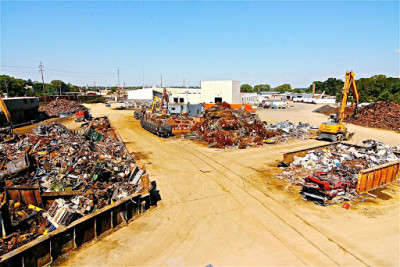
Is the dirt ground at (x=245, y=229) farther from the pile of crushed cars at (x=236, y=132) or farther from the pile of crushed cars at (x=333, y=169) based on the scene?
the pile of crushed cars at (x=236, y=132)

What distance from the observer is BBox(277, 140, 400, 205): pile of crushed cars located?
10133 mm

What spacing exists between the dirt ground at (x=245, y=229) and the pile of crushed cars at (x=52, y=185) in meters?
1.60

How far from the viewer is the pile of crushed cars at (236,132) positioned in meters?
20.2

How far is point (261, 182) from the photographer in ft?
40.3

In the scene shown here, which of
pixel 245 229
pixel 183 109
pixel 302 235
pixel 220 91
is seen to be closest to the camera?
pixel 302 235

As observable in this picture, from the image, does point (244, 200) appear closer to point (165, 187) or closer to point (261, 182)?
point (261, 182)

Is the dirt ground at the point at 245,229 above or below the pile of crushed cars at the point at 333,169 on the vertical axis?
below

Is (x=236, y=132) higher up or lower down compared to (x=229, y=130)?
lower down

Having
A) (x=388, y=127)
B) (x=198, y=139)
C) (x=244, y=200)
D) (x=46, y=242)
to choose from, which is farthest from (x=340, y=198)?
(x=388, y=127)

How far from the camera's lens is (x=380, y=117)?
30203mm

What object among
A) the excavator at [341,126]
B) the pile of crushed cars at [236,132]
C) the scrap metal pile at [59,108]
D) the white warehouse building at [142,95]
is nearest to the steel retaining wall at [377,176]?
the excavator at [341,126]

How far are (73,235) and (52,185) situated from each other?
3.24 m

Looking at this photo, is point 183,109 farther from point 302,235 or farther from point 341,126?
point 302,235

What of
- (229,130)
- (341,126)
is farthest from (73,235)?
(341,126)
